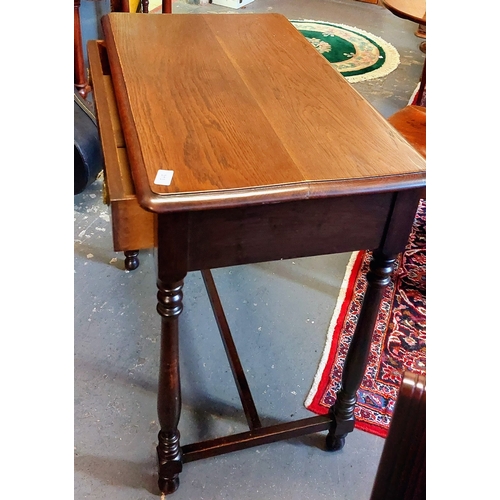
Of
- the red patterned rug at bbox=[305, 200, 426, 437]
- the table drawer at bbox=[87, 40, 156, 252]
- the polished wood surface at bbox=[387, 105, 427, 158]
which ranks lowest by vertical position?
the red patterned rug at bbox=[305, 200, 426, 437]

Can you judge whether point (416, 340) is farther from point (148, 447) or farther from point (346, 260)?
point (148, 447)

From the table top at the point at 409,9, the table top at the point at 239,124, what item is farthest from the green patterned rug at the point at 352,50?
the table top at the point at 239,124

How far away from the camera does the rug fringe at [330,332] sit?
1346 millimetres

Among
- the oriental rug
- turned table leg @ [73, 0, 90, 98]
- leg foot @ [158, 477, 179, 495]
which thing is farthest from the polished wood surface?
the oriental rug

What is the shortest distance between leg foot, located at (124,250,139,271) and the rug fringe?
2.16 ft

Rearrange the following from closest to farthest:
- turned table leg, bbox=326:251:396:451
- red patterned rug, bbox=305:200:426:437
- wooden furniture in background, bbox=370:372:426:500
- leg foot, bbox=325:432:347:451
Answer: wooden furniture in background, bbox=370:372:426:500
turned table leg, bbox=326:251:396:451
leg foot, bbox=325:432:347:451
red patterned rug, bbox=305:200:426:437

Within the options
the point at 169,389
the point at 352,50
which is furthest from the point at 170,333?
the point at 352,50

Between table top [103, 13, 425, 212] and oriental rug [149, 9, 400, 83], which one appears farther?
oriental rug [149, 9, 400, 83]

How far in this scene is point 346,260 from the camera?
1844 mm

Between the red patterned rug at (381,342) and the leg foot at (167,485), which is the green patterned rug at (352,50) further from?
the leg foot at (167,485)

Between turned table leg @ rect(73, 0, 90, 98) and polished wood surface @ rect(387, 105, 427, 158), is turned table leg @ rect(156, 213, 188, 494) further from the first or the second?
turned table leg @ rect(73, 0, 90, 98)

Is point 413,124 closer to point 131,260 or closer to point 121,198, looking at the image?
point 131,260

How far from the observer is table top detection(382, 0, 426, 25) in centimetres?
240
